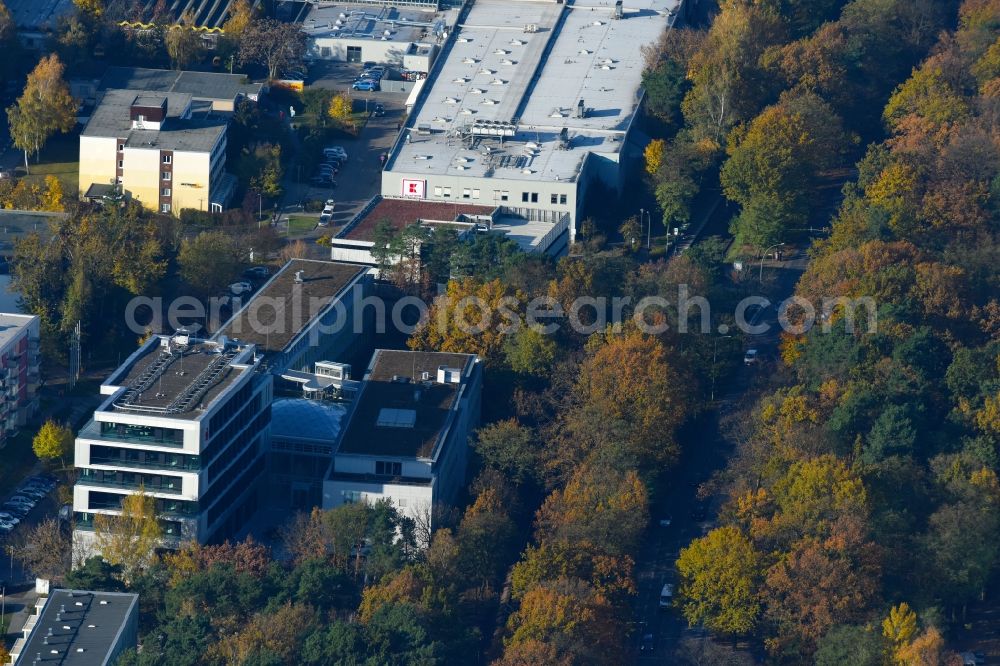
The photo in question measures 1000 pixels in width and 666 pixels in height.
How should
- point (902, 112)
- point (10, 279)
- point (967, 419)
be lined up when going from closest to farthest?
1. point (967, 419)
2. point (10, 279)
3. point (902, 112)

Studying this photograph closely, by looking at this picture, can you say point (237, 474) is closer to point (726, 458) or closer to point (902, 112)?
point (726, 458)

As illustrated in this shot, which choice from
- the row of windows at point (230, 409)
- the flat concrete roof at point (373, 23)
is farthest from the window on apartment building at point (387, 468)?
the flat concrete roof at point (373, 23)

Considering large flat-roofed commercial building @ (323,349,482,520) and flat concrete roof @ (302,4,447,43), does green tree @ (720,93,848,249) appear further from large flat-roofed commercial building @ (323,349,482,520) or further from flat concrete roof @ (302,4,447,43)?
flat concrete roof @ (302,4,447,43)

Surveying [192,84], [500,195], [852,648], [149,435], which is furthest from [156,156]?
[852,648]

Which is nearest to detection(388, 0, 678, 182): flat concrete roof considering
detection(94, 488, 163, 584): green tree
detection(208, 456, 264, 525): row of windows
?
detection(208, 456, 264, 525): row of windows

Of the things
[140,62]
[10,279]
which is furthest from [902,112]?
[10,279]

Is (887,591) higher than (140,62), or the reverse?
(140,62)

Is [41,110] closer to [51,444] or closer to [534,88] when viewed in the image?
[534,88]
